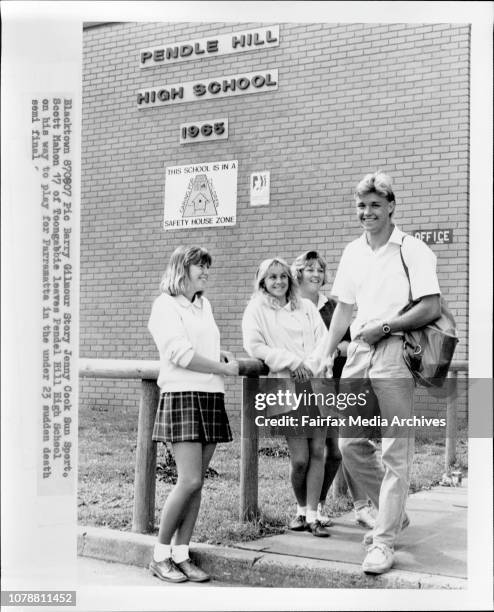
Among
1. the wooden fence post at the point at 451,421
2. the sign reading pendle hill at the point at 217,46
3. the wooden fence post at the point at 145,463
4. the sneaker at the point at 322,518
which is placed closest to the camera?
the wooden fence post at the point at 451,421

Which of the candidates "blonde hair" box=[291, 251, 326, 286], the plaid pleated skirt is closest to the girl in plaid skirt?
the plaid pleated skirt

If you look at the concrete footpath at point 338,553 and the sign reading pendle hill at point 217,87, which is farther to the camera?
the sign reading pendle hill at point 217,87

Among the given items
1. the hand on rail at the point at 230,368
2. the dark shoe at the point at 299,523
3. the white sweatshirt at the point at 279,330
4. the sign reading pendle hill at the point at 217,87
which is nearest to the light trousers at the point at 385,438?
the white sweatshirt at the point at 279,330

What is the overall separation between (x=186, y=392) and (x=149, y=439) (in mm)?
364

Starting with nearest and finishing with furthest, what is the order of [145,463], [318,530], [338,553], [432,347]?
[432,347] → [338,553] → [318,530] → [145,463]

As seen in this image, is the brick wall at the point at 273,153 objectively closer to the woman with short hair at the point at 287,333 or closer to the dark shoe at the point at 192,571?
the woman with short hair at the point at 287,333

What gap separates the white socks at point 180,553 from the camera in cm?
433

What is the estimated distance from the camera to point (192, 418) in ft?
14.0

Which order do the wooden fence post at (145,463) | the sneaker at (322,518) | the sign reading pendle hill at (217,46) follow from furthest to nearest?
the wooden fence post at (145,463)
the sneaker at (322,518)
the sign reading pendle hill at (217,46)

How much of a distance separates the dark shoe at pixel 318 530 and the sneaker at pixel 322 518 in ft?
0.05

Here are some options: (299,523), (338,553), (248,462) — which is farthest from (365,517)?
(248,462)

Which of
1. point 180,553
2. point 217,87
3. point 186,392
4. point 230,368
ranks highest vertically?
point 217,87

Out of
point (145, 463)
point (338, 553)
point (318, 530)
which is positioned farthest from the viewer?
point (145, 463)

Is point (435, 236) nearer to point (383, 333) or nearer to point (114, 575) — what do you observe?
point (383, 333)
